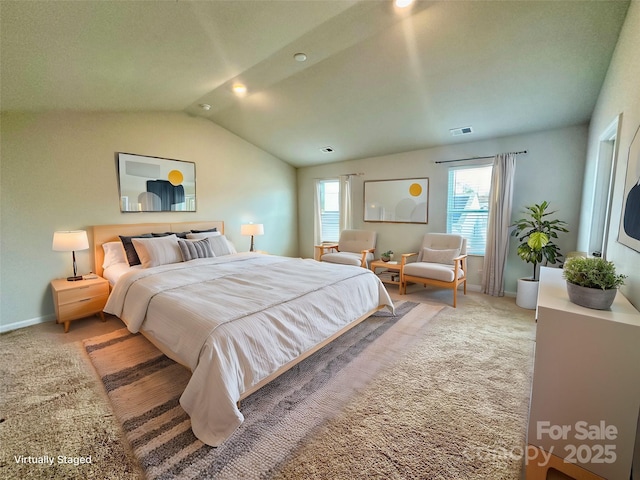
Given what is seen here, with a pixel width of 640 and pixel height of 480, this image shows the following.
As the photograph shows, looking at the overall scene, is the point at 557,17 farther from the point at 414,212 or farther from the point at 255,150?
the point at 255,150

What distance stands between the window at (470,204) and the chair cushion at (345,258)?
61.5 inches

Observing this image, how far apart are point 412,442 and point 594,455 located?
32.0 inches

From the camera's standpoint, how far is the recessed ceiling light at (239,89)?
3.39 meters

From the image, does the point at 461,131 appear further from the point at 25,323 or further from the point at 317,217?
the point at 25,323

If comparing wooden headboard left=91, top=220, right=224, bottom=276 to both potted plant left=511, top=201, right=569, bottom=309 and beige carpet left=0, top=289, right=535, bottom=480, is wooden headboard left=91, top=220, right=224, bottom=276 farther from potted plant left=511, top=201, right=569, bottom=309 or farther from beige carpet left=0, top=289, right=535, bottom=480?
potted plant left=511, top=201, right=569, bottom=309

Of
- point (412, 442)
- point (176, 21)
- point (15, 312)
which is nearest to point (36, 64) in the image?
point (176, 21)

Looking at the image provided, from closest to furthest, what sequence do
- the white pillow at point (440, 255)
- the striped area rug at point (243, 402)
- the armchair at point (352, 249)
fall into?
the striped area rug at point (243, 402)
the white pillow at point (440, 255)
the armchair at point (352, 249)

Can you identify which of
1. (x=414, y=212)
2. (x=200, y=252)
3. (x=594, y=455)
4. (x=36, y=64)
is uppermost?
(x=36, y=64)

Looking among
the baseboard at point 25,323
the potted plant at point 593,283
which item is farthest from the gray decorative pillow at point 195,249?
the potted plant at point 593,283

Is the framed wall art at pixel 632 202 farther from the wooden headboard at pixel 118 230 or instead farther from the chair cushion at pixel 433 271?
the wooden headboard at pixel 118 230

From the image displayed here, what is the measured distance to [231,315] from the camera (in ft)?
6.27

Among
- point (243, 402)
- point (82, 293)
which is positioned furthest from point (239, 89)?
point (243, 402)

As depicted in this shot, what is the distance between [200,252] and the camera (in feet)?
12.5

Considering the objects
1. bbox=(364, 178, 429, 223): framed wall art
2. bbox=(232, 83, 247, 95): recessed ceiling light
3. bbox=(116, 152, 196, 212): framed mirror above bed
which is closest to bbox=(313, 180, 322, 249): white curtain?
bbox=(364, 178, 429, 223): framed wall art
